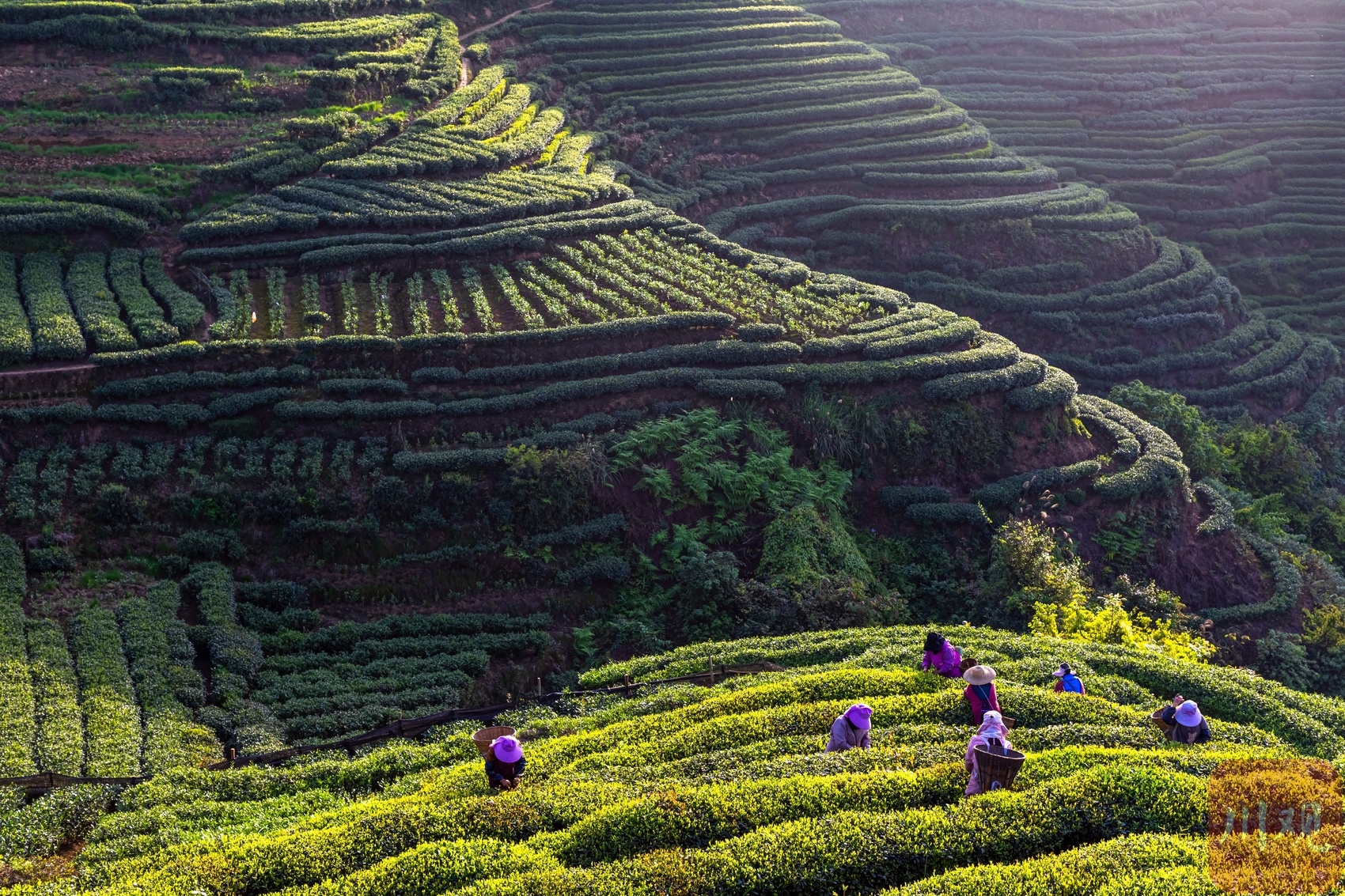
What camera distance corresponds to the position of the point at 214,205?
40.7 m

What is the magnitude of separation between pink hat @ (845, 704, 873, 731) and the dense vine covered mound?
0.61 m

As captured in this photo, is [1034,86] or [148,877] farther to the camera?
[1034,86]

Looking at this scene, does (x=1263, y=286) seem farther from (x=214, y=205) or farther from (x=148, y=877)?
(x=148, y=877)

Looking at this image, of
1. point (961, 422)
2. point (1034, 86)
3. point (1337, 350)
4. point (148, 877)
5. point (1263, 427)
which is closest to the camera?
point (148, 877)

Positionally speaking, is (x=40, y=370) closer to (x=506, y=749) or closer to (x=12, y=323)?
(x=12, y=323)

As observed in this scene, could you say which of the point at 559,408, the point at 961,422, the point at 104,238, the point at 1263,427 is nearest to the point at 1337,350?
the point at 1263,427

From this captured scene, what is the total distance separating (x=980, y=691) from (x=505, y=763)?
8.04 meters

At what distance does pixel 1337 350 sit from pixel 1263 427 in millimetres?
13297

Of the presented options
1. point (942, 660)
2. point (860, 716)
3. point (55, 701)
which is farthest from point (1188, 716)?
point (55, 701)

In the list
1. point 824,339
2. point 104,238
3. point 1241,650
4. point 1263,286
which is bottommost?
point 1241,650

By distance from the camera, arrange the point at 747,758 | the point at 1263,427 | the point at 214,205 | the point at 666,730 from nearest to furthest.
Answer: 1. the point at 747,758
2. the point at 666,730
3. the point at 214,205
4. the point at 1263,427

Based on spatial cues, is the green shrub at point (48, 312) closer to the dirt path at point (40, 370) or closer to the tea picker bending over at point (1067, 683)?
the dirt path at point (40, 370)

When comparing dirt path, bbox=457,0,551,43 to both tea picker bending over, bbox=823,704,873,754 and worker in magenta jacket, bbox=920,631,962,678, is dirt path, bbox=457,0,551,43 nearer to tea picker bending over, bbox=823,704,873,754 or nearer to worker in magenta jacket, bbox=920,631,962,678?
worker in magenta jacket, bbox=920,631,962,678

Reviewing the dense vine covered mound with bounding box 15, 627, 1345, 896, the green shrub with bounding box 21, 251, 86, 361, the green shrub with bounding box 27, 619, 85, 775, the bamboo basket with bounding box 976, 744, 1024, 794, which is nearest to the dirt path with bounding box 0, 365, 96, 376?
the green shrub with bounding box 21, 251, 86, 361
